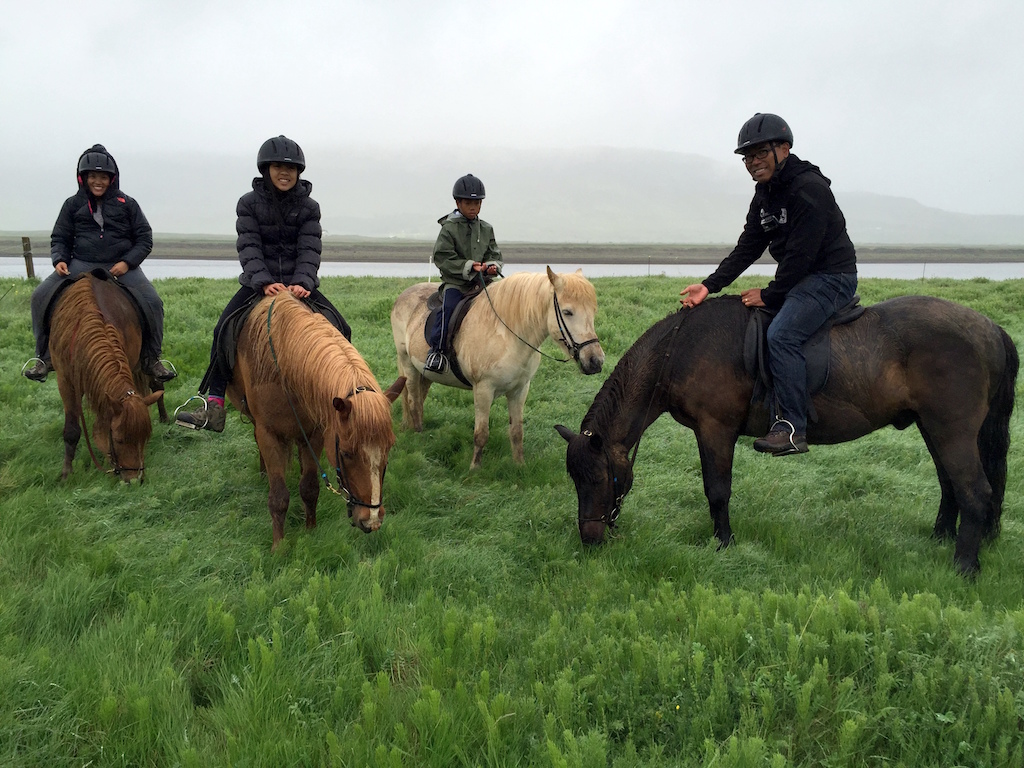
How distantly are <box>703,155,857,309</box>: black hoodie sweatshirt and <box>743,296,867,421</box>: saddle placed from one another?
254 mm

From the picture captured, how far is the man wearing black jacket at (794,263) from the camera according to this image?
4879mm

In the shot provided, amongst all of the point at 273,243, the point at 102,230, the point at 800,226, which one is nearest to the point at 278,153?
the point at 273,243

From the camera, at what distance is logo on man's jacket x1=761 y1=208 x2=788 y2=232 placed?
5.11 m

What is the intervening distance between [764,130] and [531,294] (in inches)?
111

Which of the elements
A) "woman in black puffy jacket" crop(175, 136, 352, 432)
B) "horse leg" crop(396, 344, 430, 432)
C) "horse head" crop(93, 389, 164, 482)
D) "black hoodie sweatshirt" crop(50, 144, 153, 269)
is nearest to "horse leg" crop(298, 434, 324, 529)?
"woman in black puffy jacket" crop(175, 136, 352, 432)

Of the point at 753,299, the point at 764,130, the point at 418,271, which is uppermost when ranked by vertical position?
the point at 418,271

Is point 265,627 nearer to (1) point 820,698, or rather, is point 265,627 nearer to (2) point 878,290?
(1) point 820,698

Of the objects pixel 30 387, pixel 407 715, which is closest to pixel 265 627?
pixel 407 715

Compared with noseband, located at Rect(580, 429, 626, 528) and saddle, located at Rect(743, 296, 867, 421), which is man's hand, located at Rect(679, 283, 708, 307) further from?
noseband, located at Rect(580, 429, 626, 528)

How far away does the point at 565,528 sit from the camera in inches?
221

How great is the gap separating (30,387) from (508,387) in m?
6.79

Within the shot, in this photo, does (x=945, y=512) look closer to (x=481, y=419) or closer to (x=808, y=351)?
(x=808, y=351)

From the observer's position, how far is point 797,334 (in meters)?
4.91

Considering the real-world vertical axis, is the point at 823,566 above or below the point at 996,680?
below
